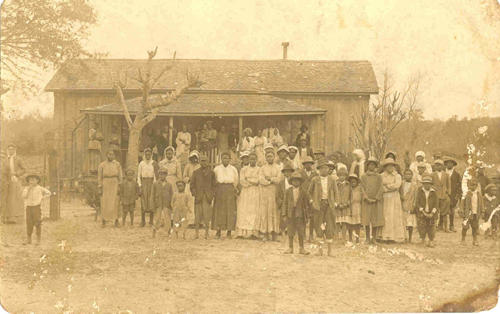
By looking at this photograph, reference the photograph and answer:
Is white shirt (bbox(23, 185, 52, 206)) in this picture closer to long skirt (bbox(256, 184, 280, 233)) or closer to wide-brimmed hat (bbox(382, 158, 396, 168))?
long skirt (bbox(256, 184, 280, 233))

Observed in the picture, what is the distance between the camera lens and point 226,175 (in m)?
9.50

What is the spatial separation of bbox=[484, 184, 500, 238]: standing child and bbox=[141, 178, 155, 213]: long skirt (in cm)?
506

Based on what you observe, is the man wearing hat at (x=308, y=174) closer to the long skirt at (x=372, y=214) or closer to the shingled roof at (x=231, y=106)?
the long skirt at (x=372, y=214)

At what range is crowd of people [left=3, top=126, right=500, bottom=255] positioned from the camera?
349 inches

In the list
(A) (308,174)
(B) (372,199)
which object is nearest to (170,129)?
(A) (308,174)

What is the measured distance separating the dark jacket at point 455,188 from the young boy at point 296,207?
9.13 ft

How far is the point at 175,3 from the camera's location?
809 cm

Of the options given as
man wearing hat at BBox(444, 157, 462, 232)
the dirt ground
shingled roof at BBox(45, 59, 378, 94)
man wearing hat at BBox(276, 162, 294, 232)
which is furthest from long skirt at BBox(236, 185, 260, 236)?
man wearing hat at BBox(444, 157, 462, 232)

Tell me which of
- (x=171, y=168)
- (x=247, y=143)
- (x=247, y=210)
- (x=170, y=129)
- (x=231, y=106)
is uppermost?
(x=231, y=106)

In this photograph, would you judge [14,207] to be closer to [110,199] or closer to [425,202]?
[110,199]

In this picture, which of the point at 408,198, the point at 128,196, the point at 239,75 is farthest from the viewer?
the point at 239,75

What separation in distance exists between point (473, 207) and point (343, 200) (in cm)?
190

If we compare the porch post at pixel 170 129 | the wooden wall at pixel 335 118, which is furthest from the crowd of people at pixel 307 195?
the wooden wall at pixel 335 118

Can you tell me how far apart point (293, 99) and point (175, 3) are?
596 cm
